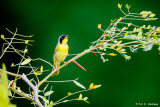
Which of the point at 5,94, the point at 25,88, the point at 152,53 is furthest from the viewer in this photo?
the point at 152,53

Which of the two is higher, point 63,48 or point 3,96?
point 63,48

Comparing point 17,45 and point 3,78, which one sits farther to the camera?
point 17,45

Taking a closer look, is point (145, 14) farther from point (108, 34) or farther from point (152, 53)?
point (152, 53)

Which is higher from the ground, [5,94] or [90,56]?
[90,56]

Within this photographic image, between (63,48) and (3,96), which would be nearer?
(3,96)

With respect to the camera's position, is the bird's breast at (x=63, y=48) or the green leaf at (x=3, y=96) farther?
the bird's breast at (x=63, y=48)

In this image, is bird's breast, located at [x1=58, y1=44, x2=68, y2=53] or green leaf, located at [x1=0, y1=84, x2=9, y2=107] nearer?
green leaf, located at [x1=0, y1=84, x2=9, y2=107]

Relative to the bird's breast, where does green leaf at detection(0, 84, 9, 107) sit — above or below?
below

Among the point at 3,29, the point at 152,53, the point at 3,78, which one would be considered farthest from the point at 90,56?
the point at 3,78

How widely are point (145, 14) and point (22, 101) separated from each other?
2446mm

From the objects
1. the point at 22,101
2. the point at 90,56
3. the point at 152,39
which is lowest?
the point at 152,39

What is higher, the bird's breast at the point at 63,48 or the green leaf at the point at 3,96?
the bird's breast at the point at 63,48

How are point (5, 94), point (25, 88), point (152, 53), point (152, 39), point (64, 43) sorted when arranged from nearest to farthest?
1. point (5, 94)
2. point (152, 39)
3. point (64, 43)
4. point (25, 88)
5. point (152, 53)

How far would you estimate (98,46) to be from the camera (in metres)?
0.50
